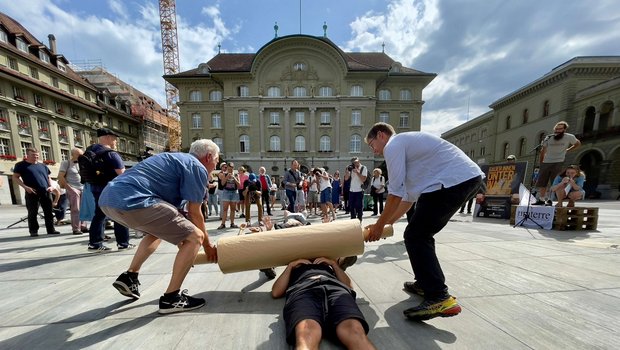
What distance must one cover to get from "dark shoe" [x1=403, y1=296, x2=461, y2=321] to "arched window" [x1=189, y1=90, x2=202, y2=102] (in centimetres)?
3628

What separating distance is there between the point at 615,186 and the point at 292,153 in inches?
1293

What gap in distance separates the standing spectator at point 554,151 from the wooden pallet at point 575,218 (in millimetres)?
1020

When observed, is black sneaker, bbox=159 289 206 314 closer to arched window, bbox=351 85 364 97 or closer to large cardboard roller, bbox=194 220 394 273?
large cardboard roller, bbox=194 220 394 273

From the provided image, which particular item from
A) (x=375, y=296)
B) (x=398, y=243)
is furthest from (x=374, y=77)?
Answer: (x=375, y=296)

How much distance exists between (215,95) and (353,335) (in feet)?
117

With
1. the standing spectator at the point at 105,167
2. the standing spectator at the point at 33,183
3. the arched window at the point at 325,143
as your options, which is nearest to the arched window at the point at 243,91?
the arched window at the point at 325,143

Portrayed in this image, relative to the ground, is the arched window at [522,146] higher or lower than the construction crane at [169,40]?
lower

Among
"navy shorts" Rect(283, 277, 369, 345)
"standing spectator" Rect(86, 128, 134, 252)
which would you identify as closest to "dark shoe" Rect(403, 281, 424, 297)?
"navy shorts" Rect(283, 277, 369, 345)

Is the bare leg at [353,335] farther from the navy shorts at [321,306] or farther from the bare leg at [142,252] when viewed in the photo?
the bare leg at [142,252]

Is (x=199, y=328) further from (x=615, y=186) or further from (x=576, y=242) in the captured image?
(x=615, y=186)

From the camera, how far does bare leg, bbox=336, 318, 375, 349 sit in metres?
1.40

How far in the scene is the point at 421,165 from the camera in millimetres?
2010

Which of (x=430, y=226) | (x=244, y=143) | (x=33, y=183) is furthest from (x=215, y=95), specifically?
(x=430, y=226)

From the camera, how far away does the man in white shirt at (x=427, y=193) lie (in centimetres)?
184
